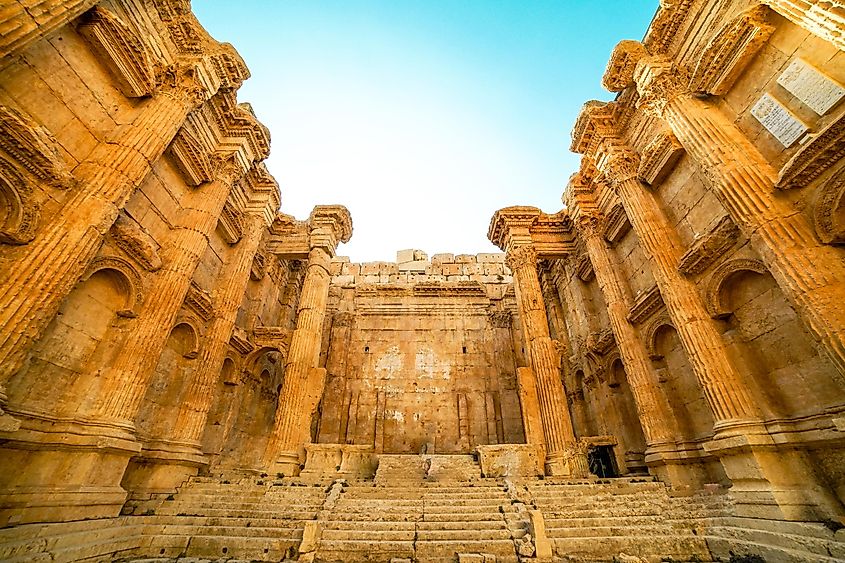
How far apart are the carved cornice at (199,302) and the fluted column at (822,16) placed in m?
14.1

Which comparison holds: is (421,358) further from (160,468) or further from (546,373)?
(160,468)

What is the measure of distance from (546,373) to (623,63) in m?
10.1

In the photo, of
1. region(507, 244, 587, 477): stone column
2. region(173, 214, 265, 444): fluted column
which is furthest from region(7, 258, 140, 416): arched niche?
region(507, 244, 587, 477): stone column

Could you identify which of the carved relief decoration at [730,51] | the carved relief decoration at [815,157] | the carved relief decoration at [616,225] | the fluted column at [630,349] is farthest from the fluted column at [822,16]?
the fluted column at [630,349]

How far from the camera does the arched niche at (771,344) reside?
19.9 ft

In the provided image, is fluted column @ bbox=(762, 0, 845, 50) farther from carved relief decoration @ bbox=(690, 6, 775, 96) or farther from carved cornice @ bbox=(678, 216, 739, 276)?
Answer: carved cornice @ bbox=(678, 216, 739, 276)

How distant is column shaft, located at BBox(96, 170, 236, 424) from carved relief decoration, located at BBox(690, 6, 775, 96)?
13663mm

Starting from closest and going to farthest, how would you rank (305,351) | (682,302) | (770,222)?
1. (770,222)
2. (682,302)
3. (305,351)

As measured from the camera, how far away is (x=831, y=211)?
218 inches

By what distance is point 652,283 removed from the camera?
10.5 metres

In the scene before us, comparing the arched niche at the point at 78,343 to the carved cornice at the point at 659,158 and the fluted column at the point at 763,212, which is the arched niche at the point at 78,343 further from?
the carved cornice at the point at 659,158

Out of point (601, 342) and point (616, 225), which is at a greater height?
point (616, 225)

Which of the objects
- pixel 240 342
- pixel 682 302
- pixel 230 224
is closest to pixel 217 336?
pixel 240 342

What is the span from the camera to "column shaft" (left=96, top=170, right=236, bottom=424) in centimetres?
707
